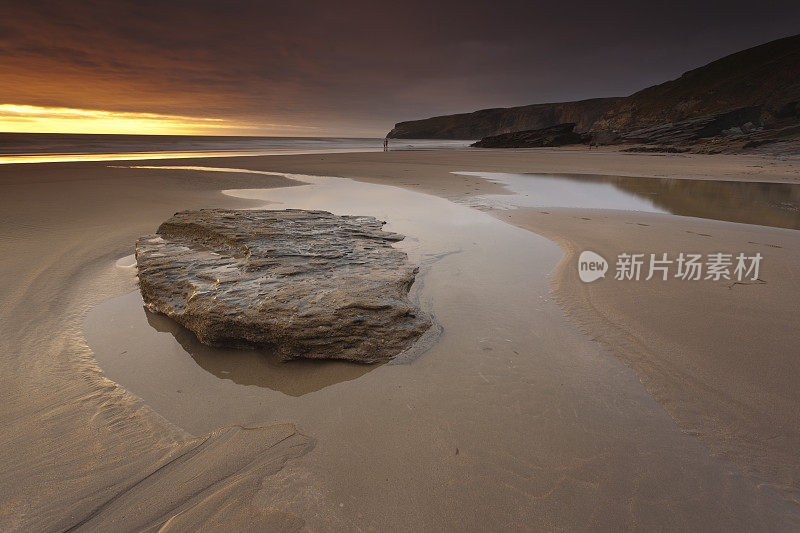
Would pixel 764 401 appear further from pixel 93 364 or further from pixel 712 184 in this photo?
pixel 712 184

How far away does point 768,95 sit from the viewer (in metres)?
43.1

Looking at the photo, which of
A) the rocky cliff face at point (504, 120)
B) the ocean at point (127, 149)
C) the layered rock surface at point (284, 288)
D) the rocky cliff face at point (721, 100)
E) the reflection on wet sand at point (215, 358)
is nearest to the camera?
the reflection on wet sand at point (215, 358)

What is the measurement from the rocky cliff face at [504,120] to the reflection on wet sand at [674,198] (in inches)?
4124

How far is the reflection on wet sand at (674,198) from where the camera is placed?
6.87 meters

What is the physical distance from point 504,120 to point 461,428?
14183 cm

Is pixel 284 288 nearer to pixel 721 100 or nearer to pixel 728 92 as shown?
pixel 721 100

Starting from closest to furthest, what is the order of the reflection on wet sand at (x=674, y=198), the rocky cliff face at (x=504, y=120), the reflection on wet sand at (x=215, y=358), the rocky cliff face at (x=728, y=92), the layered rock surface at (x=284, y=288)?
the reflection on wet sand at (x=215, y=358) → the layered rock surface at (x=284, y=288) → the reflection on wet sand at (x=674, y=198) → the rocky cliff face at (x=728, y=92) → the rocky cliff face at (x=504, y=120)

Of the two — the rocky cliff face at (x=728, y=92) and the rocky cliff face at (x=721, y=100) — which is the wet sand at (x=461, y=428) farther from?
the rocky cliff face at (x=728, y=92)

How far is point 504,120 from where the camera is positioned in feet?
418

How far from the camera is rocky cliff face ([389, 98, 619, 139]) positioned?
106312mm

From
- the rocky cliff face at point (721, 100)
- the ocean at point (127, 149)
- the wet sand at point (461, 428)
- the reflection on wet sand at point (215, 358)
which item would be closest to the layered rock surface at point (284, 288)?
the reflection on wet sand at point (215, 358)

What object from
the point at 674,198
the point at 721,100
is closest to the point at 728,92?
the point at 721,100

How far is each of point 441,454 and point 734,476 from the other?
1.23 meters

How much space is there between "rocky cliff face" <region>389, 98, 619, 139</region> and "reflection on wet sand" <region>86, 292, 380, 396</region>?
385ft
